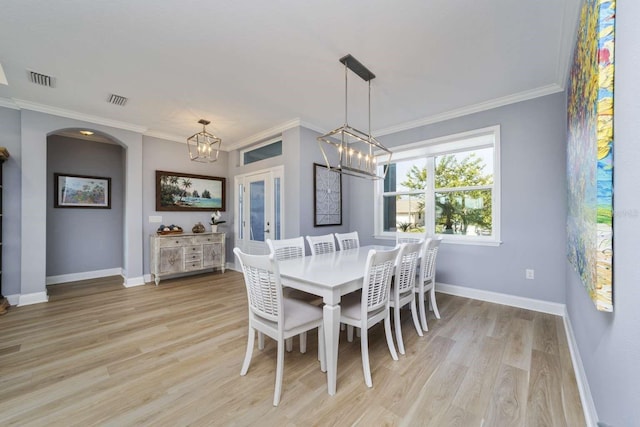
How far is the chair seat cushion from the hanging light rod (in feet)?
7.37

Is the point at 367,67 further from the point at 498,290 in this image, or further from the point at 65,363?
A: the point at 65,363

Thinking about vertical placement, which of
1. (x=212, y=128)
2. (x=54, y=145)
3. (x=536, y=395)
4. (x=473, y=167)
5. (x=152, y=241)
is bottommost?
(x=536, y=395)

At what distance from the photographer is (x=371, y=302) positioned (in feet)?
6.36

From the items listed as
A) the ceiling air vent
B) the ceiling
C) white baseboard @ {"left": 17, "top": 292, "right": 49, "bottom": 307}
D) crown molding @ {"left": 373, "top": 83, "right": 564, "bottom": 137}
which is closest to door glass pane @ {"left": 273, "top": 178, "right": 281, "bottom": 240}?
the ceiling

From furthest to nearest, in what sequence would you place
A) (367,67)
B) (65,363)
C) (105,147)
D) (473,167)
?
(105,147), (473,167), (367,67), (65,363)

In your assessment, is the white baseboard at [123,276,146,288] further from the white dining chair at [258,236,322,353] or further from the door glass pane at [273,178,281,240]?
the white dining chair at [258,236,322,353]

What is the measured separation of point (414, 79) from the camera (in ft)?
9.37

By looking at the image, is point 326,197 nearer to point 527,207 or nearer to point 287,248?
point 287,248

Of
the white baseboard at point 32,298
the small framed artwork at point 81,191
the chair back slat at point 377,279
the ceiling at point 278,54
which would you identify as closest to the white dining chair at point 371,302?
the chair back slat at point 377,279

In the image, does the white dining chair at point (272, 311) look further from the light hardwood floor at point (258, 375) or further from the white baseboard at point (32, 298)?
the white baseboard at point (32, 298)

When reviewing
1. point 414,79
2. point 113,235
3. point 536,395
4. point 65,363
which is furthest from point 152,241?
point 536,395

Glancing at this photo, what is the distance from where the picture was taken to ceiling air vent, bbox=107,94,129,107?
329cm

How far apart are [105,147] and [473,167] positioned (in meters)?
6.46

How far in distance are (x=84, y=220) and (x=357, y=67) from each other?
17.7 ft
